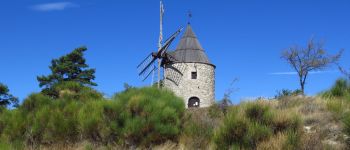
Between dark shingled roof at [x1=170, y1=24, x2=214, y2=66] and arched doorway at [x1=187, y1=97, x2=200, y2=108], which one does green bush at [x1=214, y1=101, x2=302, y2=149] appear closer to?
arched doorway at [x1=187, y1=97, x2=200, y2=108]

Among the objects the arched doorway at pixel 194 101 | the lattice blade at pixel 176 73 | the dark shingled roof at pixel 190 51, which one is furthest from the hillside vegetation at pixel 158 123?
the dark shingled roof at pixel 190 51

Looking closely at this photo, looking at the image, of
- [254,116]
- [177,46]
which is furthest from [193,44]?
[254,116]

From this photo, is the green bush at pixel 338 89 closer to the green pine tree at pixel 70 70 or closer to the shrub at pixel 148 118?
the shrub at pixel 148 118

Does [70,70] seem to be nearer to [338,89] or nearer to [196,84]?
[196,84]

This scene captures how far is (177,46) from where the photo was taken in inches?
1398

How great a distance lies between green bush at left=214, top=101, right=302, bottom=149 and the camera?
846 centimetres

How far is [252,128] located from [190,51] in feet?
85.6

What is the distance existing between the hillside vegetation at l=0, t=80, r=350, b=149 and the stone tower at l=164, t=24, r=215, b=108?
20022 millimetres

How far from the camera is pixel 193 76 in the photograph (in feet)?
110

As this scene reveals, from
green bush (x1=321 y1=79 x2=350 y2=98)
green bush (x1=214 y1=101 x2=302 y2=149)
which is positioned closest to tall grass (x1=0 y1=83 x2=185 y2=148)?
green bush (x1=214 y1=101 x2=302 y2=149)

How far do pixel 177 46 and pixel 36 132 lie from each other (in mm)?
24638

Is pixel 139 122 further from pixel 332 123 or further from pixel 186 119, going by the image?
pixel 332 123

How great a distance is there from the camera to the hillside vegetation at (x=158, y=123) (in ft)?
28.0

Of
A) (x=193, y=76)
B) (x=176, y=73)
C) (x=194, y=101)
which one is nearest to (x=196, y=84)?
(x=193, y=76)
